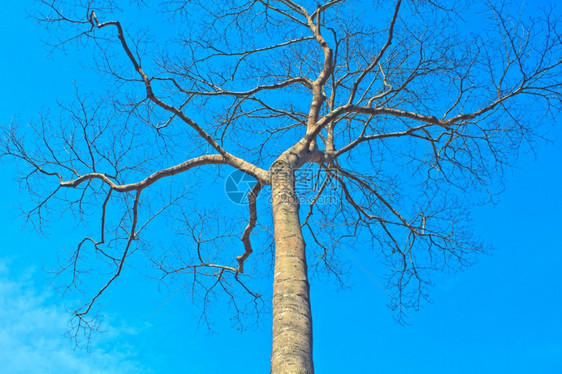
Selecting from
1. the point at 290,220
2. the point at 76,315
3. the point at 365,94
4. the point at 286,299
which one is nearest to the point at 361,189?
the point at 365,94

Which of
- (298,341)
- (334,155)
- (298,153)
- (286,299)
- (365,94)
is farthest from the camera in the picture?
(365,94)

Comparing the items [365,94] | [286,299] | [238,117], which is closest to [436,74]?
[365,94]

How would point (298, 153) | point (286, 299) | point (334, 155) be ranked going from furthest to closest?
point (334, 155) < point (298, 153) < point (286, 299)

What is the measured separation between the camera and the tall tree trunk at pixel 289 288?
2.71 m

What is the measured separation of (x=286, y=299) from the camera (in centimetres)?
306

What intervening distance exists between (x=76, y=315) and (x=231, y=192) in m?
2.18

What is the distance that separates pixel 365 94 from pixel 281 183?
8.74 feet

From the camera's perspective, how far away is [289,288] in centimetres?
313

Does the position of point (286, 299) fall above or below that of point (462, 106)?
below

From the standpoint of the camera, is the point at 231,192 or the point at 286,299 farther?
the point at 231,192

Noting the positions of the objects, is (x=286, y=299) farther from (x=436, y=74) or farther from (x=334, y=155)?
(x=436, y=74)

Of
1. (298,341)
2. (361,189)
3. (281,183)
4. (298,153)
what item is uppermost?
(361,189)

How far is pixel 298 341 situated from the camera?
280 cm

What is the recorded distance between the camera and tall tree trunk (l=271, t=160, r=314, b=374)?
2.71 metres
